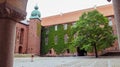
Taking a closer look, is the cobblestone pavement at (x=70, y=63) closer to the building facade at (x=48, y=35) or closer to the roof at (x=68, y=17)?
the building facade at (x=48, y=35)

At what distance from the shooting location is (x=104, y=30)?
28.9 metres

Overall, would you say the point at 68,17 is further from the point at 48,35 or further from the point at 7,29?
the point at 7,29

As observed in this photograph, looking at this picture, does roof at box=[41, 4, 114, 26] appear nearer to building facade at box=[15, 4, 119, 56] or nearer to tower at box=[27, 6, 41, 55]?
building facade at box=[15, 4, 119, 56]

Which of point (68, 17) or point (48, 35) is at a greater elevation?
point (68, 17)

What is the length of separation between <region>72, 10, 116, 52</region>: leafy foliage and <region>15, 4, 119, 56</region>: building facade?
13.8 metres

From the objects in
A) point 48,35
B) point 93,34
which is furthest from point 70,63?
point 48,35

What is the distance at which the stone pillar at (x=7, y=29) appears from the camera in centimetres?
253

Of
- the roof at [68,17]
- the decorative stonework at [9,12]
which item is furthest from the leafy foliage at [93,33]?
the decorative stonework at [9,12]

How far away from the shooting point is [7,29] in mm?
2564

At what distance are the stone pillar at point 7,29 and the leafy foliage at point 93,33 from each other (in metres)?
25.5

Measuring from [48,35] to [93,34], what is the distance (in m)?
21.9

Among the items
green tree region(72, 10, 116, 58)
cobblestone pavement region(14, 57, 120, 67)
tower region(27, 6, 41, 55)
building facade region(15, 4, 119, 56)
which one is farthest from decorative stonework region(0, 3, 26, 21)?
tower region(27, 6, 41, 55)

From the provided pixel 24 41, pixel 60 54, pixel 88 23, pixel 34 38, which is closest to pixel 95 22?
Result: pixel 88 23

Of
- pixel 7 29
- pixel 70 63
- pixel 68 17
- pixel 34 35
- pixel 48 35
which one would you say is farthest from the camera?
pixel 48 35
